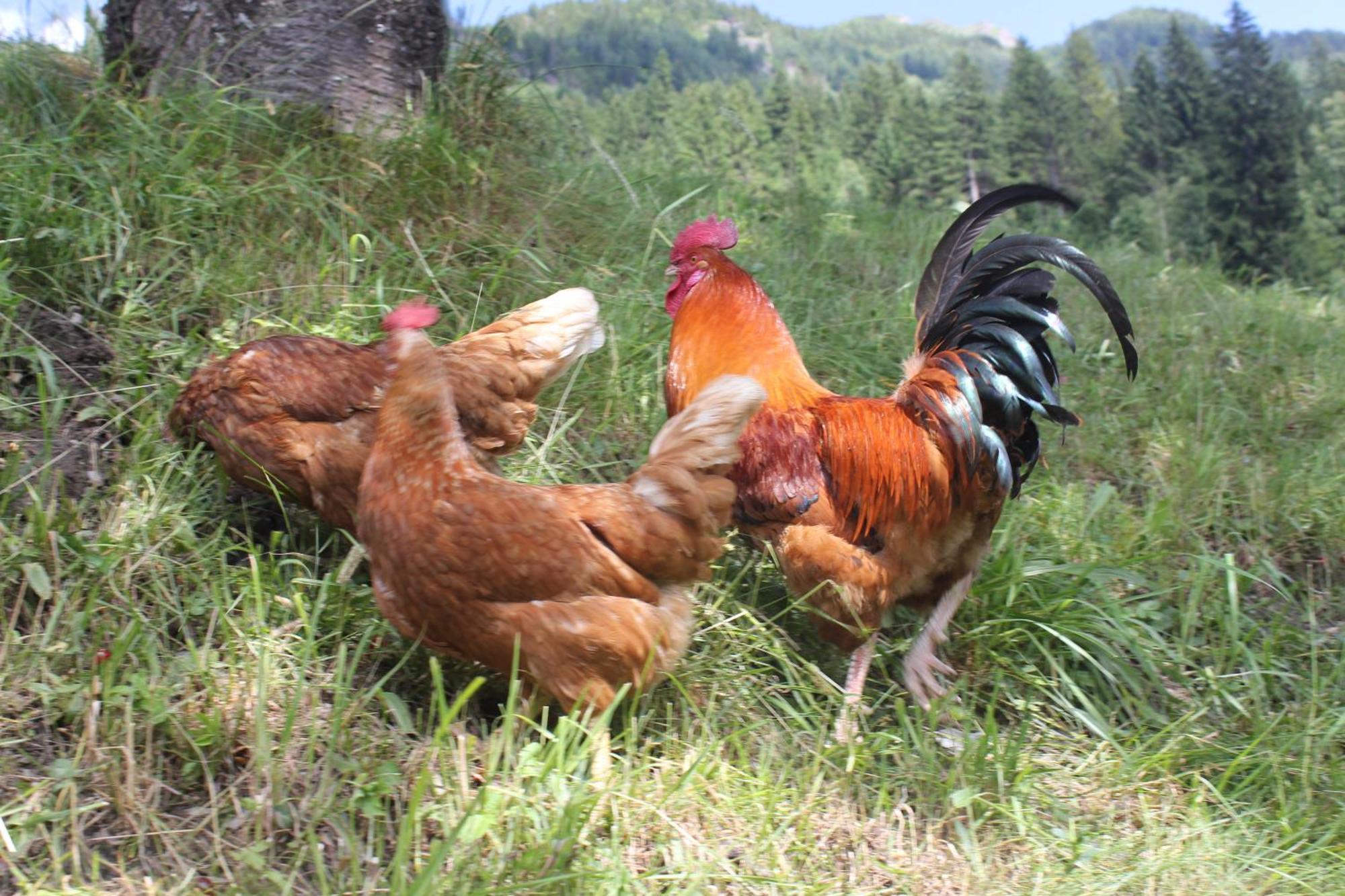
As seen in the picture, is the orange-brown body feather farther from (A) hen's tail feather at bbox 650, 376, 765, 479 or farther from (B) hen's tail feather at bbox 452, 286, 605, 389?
(B) hen's tail feather at bbox 452, 286, 605, 389

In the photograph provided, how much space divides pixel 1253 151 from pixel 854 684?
13.2 m

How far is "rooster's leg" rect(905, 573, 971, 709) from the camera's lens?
3357 millimetres

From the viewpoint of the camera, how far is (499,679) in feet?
10.0

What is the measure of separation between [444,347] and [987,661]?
231cm

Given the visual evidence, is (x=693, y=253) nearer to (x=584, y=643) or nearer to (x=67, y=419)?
(x=584, y=643)

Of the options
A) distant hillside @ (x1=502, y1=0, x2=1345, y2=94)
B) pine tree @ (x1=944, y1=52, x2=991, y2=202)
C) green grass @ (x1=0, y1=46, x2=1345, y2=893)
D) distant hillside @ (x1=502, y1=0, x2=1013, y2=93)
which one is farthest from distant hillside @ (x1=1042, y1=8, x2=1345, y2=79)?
green grass @ (x1=0, y1=46, x2=1345, y2=893)

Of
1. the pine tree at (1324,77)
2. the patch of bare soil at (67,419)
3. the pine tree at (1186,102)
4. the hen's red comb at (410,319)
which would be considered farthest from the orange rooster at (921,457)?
the pine tree at (1324,77)

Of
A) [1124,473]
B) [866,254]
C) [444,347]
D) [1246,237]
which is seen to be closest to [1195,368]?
[1124,473]

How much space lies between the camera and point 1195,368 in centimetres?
547

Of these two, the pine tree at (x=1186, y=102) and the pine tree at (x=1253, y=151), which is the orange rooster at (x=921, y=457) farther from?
the pine tree at (x=1186, y=102)

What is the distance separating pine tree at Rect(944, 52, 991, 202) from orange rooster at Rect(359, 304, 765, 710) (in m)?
9.70

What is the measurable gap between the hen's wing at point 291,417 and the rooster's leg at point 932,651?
2020mm

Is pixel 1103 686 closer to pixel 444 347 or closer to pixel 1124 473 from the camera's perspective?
pixel 1124 473

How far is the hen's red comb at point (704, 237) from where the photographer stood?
379 cm
